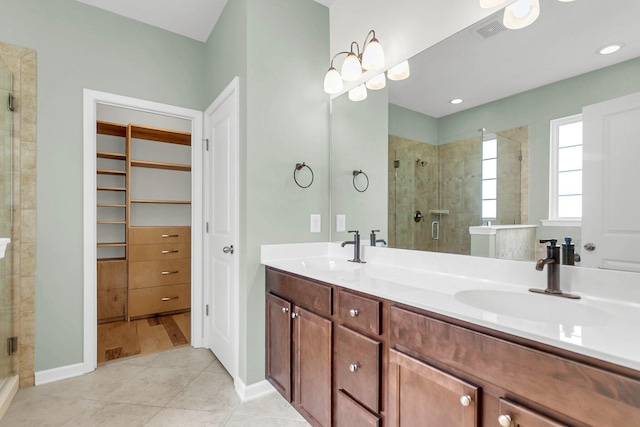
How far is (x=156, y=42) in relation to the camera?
102 inches

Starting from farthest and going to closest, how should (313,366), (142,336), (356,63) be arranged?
1. (142,336)
2. (356,63)
3. (313,366)

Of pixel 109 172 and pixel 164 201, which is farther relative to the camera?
pixel 164 201

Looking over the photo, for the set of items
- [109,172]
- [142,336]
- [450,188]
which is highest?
[109,172]

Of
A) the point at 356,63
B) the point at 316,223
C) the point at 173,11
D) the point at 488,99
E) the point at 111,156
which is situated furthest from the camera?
the point at 111,156

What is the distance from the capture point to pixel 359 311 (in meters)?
1.31

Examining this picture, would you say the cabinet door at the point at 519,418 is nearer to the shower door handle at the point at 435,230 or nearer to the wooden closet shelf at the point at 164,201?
the shower door handle at the point at 435,230

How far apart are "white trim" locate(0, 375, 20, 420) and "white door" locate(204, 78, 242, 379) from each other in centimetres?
121

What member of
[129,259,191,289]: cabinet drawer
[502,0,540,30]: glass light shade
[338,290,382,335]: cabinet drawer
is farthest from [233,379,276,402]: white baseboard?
[502,0,540,30]: glass light shade

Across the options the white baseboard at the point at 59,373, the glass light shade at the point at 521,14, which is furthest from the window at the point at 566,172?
the white baseboard at the point at 59,373

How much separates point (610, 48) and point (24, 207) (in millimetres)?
3176

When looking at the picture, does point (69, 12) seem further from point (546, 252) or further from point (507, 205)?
point (546, 252)

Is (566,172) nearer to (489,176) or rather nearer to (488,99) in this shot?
(489,176)

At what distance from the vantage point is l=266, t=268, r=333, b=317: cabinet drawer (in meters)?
1.51

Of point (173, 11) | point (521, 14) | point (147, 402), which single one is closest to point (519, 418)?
point (521, 14)
